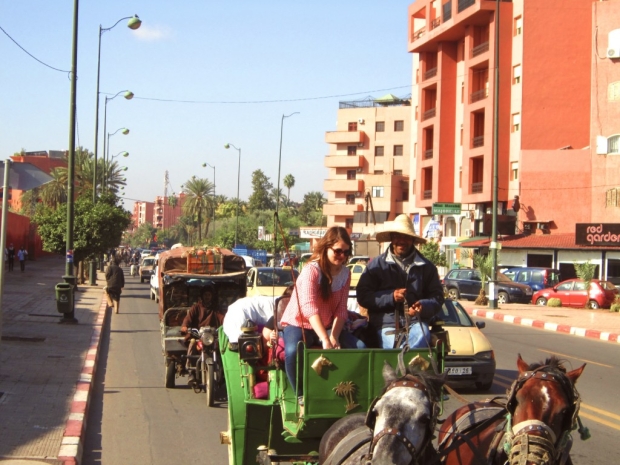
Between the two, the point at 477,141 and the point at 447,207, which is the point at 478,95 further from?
the point at 447,207

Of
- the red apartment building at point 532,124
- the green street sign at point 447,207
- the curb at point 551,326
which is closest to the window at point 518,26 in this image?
the red apartment building at point 532,124

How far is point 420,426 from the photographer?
13.4 ft

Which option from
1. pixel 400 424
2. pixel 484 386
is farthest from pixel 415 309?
pixel 484 386

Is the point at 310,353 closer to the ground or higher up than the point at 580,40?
closer to the ground

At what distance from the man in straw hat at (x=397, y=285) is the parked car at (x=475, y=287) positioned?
30871mm

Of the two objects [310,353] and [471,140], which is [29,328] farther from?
[471,140]

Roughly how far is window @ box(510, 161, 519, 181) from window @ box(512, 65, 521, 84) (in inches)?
196

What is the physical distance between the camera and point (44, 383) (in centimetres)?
1172

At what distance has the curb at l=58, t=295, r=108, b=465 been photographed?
7711 millimetres

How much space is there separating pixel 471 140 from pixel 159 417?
45.6 metres

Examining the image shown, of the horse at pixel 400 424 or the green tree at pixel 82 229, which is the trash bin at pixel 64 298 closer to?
the green tree at pixel 82 229

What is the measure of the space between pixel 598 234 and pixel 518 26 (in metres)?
16.5

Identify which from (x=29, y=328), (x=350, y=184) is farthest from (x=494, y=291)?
(x=350, y=184)

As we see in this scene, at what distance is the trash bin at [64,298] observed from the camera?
67.1 ft
